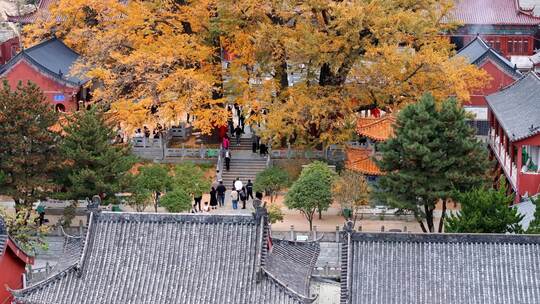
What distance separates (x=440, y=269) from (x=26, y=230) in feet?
60.9

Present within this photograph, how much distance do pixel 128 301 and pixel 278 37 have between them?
24971mm

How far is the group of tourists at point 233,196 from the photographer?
52.0 metres

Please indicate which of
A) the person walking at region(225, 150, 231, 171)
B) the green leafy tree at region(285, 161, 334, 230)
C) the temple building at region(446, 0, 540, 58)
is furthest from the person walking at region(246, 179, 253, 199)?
the temple building at region(446, 0, 540, 58)

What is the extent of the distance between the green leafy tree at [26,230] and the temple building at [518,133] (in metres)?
21.6

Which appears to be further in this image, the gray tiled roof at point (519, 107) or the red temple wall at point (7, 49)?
the red temple wall at point (7, 49)

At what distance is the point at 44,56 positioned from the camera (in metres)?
64.6

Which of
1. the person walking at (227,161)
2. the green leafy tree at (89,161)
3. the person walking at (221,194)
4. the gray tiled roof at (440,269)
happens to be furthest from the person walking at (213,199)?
the gray tiled roof at (440,269)

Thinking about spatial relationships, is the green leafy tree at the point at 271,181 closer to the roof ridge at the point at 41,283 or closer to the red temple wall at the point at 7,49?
the roof ridge at the point at 41,283

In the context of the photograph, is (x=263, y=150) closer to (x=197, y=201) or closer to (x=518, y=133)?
(x=197, y=201)

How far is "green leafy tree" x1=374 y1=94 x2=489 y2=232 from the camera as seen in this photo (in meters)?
44.9

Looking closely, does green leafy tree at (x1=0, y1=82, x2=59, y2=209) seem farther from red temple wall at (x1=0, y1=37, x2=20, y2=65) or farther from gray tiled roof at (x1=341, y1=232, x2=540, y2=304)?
red temple wall at (x1=0, y1=37, x2=20, y2=65)

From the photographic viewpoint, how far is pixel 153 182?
5031cm

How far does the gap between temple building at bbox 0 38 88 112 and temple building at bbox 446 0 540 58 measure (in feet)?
112

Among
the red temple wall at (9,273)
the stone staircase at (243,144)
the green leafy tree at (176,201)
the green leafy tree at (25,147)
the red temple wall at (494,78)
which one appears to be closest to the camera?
the red temple wall at (9,273)
